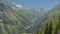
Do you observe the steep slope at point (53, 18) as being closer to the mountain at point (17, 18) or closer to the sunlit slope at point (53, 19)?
the sunlit slope at point (53, 19)

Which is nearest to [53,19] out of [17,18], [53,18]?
[53,18]

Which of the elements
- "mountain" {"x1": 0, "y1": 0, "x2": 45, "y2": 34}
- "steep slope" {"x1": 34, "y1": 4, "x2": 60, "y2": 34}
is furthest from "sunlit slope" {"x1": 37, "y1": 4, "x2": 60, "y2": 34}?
"mountain" {"x1": 0, "y1": 0, "x2": 45, "y2": 34}

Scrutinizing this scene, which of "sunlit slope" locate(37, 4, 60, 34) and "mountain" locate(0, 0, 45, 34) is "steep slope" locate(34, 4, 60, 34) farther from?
"mountain" locate(0, 0, 45, 34)

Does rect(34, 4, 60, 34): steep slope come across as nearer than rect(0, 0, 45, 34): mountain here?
Yes

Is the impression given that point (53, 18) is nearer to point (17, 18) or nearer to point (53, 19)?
point (53, 19)

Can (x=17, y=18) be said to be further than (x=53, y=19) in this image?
Yes

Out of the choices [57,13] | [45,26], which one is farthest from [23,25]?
[57,13]

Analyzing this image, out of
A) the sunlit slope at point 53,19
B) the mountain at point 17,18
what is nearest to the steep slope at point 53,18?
the sunlit slope at point 53,19

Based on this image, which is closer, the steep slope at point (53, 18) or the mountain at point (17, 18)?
the steep slope at point (53, 18)
